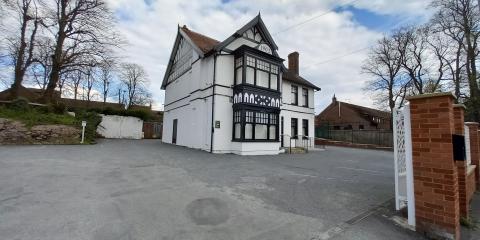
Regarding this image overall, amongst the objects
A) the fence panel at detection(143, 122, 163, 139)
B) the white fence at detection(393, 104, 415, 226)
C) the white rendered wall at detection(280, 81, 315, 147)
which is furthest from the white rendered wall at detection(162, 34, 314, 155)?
the fence panel at detection(143, 122, 163, 139)

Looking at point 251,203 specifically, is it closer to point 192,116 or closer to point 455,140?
point 455,140

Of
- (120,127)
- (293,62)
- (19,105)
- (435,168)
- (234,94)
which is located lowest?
(435,168)

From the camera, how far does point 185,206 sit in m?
4.18

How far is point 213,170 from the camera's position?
777cm

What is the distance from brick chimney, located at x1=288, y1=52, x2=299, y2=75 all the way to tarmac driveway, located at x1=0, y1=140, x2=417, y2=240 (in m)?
18.1

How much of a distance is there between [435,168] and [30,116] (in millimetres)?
18840

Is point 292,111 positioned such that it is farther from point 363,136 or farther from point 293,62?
point 363,136

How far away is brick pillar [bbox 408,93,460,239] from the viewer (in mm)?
3243

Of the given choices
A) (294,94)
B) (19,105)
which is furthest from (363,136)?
(19,105)

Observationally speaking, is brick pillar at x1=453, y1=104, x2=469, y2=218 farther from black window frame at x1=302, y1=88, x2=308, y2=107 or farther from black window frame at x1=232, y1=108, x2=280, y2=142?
black window frame at x1=302, y1=88, x2=308, y2=107

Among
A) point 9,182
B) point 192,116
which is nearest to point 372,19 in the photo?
point 192,116

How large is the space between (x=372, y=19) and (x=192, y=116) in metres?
11.5

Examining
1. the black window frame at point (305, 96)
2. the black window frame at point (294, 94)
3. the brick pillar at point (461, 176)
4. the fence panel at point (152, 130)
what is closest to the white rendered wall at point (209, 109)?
the black window frame at point (294, 94)

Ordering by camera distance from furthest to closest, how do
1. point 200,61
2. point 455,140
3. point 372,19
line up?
point 200,61 < point 372,19 < point 455,140
